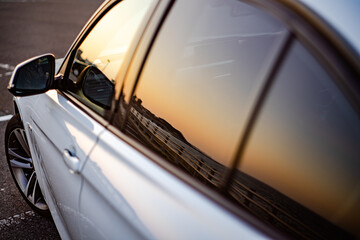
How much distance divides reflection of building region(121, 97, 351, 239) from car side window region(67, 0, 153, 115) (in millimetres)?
260

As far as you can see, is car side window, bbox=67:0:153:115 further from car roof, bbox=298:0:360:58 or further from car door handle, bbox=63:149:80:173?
car roof, bbox=298:0:360:58

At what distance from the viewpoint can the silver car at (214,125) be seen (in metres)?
0.94

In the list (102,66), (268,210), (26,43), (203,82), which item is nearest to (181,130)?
(203,82)

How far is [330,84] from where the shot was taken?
0.93m

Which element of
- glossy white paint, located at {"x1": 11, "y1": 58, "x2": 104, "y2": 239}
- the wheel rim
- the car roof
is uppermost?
the car roof

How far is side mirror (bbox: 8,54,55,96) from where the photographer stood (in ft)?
6.65

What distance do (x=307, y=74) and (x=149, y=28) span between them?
75 centimetres

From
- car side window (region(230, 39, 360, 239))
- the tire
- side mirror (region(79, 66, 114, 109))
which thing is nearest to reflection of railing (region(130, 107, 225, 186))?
car side window (region(230, 39, 360, 239))

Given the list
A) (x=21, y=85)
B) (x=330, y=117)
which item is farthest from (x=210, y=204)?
(x=21, y=85)

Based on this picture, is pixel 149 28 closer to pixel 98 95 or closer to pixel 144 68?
pixel 144 68

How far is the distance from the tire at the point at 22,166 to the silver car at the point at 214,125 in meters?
0.84

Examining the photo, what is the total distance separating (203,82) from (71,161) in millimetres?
766

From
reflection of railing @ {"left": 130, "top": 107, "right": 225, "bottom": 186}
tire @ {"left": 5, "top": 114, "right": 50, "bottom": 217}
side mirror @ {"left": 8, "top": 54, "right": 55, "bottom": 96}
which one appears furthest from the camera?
tire @ {"left": 5, "top": 114, "right": 50, "bottom": 217}

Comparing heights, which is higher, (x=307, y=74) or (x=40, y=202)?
(x=307, y=74)
